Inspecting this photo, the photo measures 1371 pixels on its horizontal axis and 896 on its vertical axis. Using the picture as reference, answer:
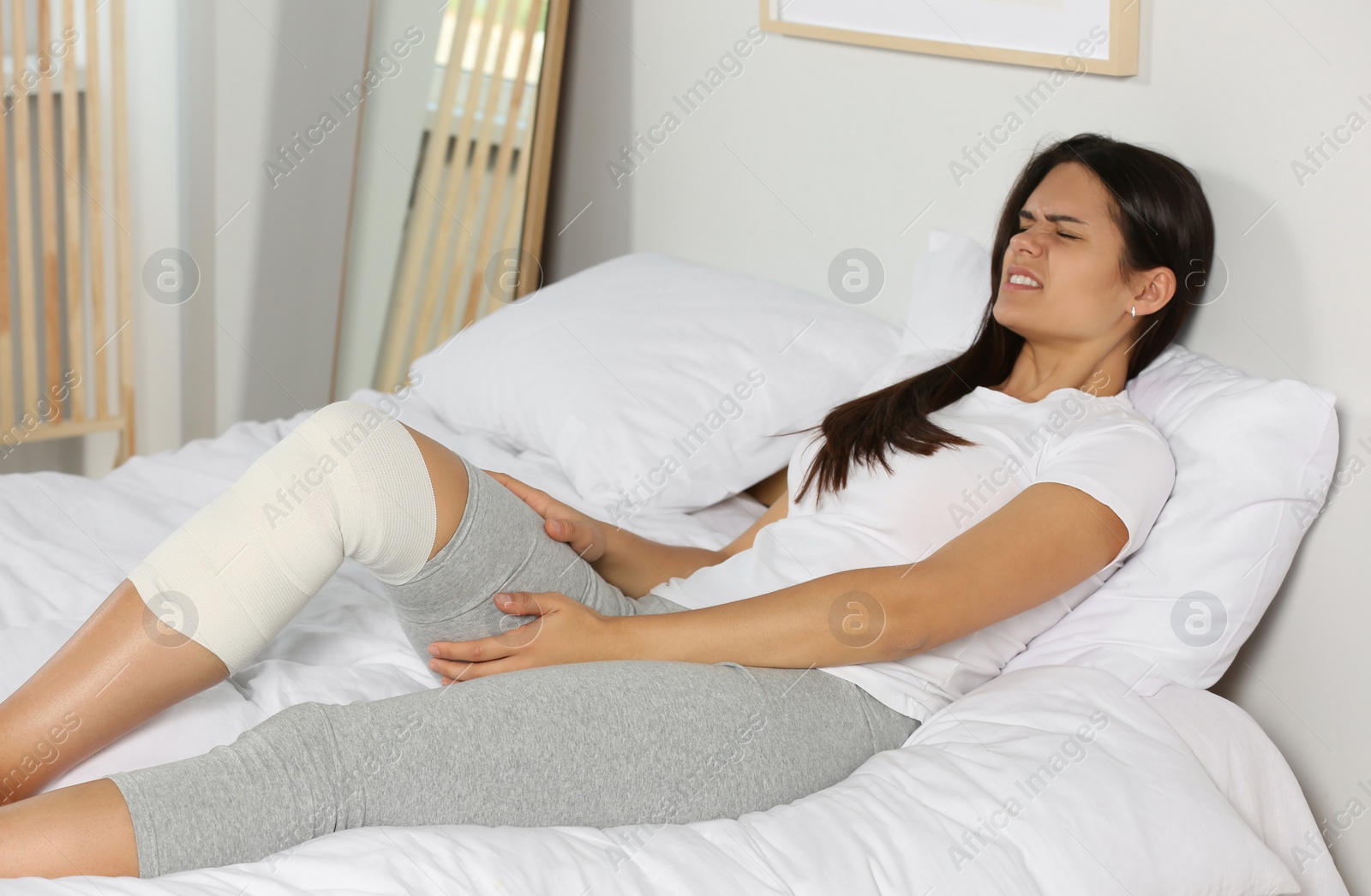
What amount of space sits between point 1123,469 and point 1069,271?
22 centimetres

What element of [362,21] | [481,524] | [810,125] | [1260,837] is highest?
[362,21]

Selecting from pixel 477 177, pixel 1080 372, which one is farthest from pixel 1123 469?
pixel 477 177

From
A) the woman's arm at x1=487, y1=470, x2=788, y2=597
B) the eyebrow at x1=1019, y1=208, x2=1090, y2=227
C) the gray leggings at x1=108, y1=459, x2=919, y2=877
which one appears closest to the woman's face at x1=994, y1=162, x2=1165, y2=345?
the eyebrow at x1=1019, y1=208, x2=1090, y2=227

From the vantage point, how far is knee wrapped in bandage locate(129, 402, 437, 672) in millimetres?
936

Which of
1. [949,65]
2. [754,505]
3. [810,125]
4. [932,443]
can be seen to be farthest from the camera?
[810,125]

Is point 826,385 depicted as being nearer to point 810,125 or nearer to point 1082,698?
point 810,125

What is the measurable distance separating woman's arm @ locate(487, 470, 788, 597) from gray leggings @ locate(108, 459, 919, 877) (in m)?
0.10

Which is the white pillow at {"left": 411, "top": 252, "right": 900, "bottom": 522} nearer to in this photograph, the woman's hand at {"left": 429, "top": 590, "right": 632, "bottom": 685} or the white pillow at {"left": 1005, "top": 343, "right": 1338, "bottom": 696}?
the woman's hand at {"left": 429, "top": 590, "right": 632, "bottom": 685}

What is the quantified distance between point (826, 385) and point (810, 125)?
446 millimetres

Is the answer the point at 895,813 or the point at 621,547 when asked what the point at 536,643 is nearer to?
the point at 621,547

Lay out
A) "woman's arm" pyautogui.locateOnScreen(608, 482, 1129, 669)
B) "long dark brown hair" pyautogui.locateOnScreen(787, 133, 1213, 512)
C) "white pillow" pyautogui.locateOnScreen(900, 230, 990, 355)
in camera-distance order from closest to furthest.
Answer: "woman's arm" pyautogui.locateOnScreen(608, 482, 1129, 669), "long dark brown hair" pyautogui.locateOnScreen(787, 133, 1213, 512), "white pillow" pyautogui.locateOnScreen(900, 230, 990, 355)

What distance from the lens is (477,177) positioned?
90.2 inches

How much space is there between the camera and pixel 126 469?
5.15 ft

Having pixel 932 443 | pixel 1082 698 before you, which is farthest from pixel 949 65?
pixel 1082 698
